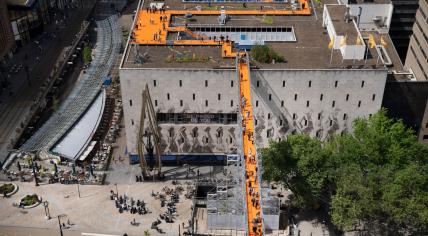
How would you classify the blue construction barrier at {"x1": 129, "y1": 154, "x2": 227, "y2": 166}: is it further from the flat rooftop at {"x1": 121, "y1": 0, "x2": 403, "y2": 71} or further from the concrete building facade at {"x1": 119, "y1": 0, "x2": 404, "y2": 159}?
the flat rooftop at {"x1": 121, "y1": 0, "x2": 403, "y2": 71}

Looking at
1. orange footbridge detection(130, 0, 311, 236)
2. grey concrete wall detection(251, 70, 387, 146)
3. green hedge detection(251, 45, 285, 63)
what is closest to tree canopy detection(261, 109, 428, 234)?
grey concrete wall detection(251, 70, 387, 146)

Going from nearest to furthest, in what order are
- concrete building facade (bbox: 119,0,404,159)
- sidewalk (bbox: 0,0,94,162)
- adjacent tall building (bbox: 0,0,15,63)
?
concrete building facade (bbox: 119,0,404,159)
sidewalk (bbox: 0,0,94,162)
adjacent tall building (bbox: 0,0,15,63)

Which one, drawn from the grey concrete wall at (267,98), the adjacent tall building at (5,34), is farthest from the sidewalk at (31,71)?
the grey concrete wall at (267,98)

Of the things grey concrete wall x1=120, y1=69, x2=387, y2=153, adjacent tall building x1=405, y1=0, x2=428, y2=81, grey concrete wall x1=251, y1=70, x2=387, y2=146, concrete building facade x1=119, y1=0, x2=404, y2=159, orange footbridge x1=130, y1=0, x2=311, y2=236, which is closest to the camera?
orange footbridge x1=130, y1=0, x2=311, y2=236

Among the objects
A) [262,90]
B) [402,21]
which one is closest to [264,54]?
[262,90]

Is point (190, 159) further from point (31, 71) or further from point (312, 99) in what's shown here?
point (31, 71)

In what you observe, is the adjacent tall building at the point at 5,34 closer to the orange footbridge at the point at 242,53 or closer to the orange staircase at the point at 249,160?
the orange footbridge at the point at 242,53
